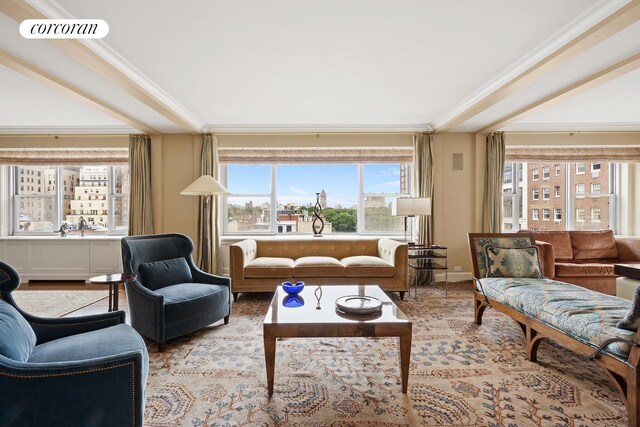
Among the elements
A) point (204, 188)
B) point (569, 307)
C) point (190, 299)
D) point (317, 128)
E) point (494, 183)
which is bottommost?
Answer: point (190, 299)

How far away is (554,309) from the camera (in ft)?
7.34

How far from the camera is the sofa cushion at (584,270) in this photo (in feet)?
13.1

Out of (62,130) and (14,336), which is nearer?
(14,336)

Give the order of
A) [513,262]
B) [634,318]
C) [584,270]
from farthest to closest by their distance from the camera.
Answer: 1. [584,270]
2. [513,262]
3. [634,318]

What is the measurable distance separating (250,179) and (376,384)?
13.6 ft

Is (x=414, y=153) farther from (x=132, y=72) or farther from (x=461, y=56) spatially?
(x=132, y=72)

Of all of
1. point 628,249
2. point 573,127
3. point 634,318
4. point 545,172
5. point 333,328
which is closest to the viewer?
point 634,318

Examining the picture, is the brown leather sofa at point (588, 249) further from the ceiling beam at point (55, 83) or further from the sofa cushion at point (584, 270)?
the ceiling beam at point (55, 83)

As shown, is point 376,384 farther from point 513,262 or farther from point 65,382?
point 513,262

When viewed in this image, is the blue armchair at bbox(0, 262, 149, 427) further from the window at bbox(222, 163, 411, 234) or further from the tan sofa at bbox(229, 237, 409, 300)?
the window at bbox(222, 163, 411, 234)

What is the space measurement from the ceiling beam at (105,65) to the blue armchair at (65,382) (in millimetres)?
1881

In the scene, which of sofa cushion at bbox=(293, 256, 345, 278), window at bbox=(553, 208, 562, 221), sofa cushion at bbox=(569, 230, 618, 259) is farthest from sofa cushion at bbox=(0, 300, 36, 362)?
window at bbox=(553, 208, 562, 221)

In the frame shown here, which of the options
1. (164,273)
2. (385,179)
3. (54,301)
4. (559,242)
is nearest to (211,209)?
(164,273)

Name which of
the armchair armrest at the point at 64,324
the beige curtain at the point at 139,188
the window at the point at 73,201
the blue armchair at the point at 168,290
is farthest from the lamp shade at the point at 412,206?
the window at the point at 73,201
